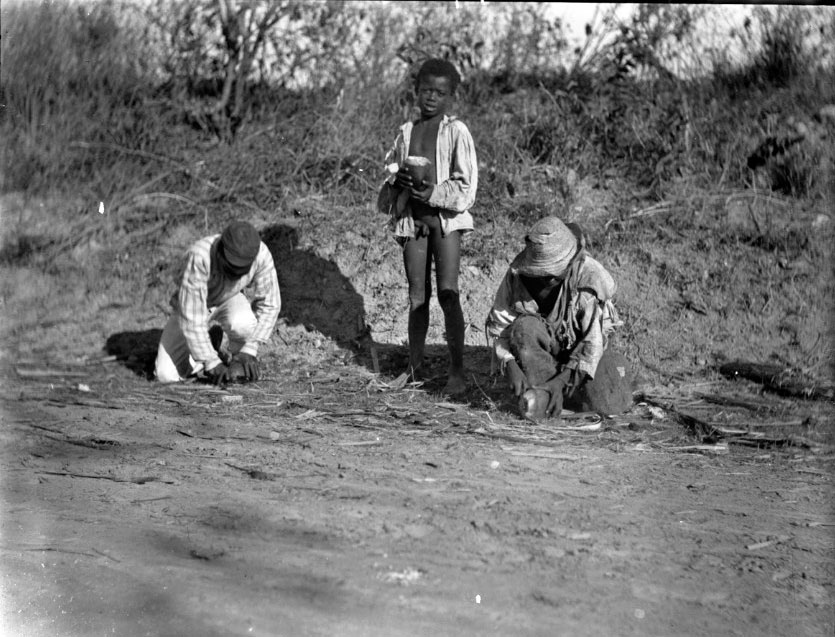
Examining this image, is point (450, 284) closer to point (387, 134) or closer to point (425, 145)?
point (425, 145)

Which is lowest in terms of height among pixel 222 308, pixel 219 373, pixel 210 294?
pixel 219 373

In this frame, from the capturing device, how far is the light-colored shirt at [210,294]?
6.59 metres

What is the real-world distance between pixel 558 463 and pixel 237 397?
242cm

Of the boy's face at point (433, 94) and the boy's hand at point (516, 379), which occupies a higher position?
the boy's face at point (433, 94)

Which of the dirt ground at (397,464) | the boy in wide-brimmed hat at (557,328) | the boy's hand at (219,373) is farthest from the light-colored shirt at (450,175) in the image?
the boy's hand at (219,373)

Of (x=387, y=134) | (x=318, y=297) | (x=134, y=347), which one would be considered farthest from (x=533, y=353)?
(x=387, y=134)

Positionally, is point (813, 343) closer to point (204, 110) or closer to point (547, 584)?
point (547, 584)

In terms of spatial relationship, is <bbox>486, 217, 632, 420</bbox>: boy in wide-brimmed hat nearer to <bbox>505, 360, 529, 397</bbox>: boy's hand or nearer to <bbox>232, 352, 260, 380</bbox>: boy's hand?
<bbox>505, 360, 529, 397</bbox>: boy's hand

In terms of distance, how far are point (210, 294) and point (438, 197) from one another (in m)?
1.81

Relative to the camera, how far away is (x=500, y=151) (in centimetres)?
955

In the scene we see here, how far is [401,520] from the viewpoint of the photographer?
→ 426 centimetres

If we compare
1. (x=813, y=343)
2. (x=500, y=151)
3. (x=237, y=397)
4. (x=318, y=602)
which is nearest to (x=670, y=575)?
(x=318, y=602)

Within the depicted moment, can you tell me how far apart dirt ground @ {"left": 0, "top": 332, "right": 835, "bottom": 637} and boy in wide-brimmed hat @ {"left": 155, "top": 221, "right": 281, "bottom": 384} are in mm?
374

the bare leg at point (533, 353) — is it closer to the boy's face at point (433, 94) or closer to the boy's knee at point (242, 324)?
the boy's face at point (433, 94)
